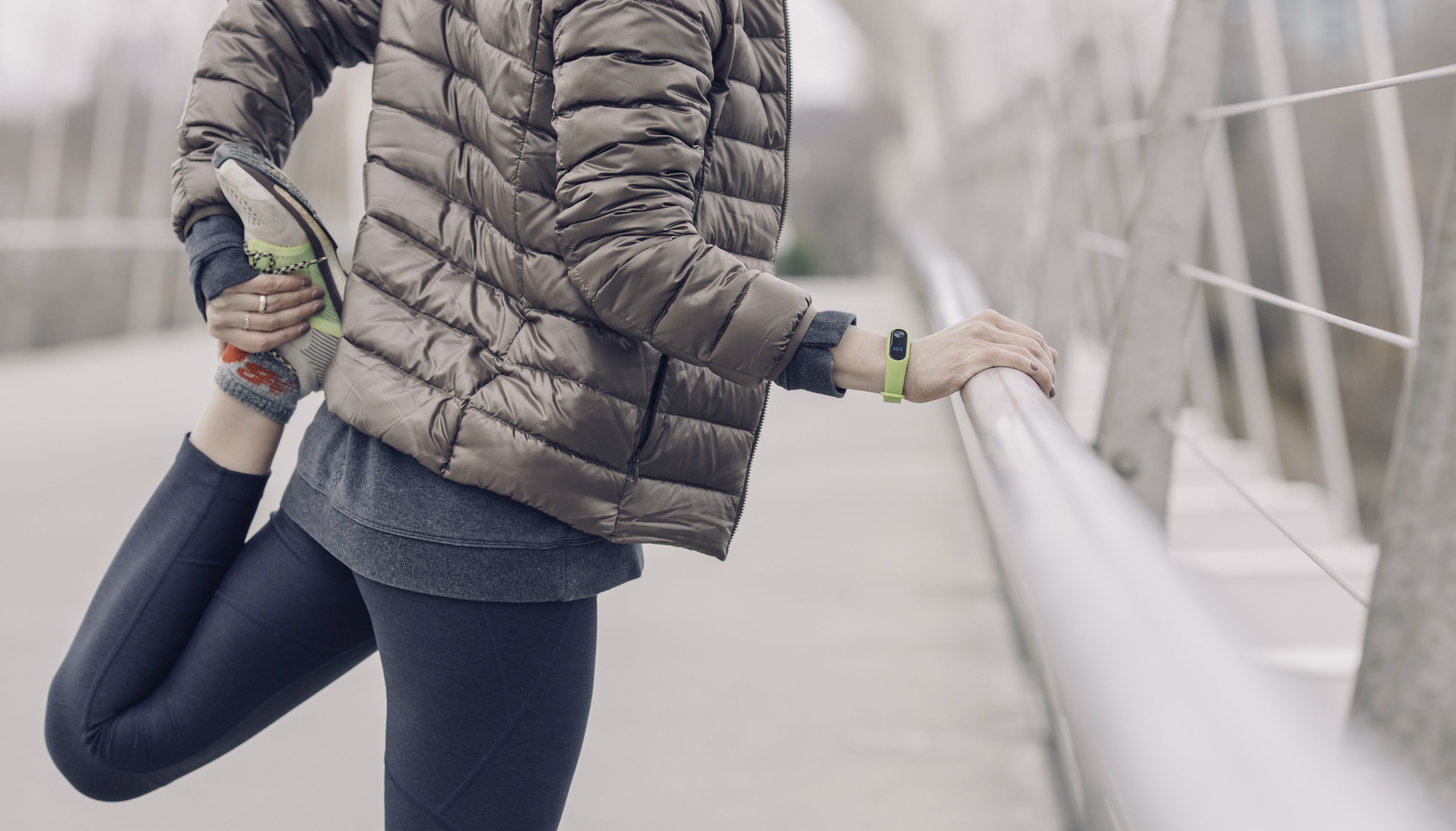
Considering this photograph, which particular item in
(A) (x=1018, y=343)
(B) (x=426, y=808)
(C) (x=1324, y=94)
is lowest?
(B) (x=426, y=808)

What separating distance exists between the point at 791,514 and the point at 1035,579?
398 centimetres

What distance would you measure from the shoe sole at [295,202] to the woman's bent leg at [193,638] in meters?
0.28

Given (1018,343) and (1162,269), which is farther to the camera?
(1162,269)

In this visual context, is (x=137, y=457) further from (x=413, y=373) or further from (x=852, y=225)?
(x=852, y=225)

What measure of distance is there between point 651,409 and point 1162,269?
3.68 ft

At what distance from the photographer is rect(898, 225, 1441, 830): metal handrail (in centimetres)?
49

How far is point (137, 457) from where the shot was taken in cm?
557

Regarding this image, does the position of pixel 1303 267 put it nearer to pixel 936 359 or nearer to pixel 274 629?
pixel 936 359

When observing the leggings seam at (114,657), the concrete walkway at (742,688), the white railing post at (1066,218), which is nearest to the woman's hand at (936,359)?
the leggings seam at (114,657)

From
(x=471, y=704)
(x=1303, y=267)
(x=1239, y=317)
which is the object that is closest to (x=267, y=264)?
(x=471, y=704)

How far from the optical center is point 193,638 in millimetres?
1543

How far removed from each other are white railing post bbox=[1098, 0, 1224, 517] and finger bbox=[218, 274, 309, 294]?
1.37 meters

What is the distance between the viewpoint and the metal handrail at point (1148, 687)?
495 millimetres

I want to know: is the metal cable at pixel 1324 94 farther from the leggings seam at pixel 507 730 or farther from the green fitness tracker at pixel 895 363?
the leggings seam at pixel 507 730
